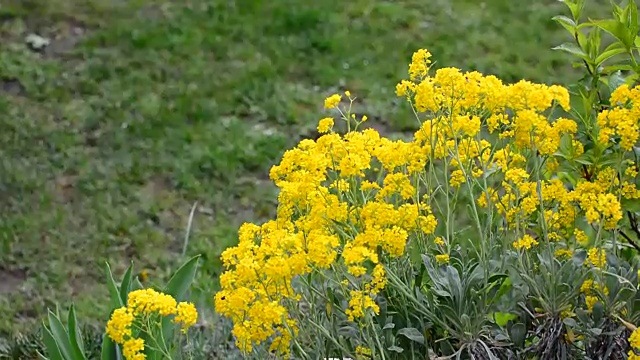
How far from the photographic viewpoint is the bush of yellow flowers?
5.76ft

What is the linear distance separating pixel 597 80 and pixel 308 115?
3.08 meters

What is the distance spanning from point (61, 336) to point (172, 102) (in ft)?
9.90

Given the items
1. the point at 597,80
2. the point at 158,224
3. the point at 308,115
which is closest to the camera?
the point at 597,80

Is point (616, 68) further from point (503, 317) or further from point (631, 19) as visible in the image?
point (503, 317)

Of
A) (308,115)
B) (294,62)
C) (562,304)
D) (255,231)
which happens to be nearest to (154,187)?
(308,115)

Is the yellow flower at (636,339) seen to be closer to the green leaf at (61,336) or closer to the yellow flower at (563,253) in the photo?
the yellow flower at (563,253)

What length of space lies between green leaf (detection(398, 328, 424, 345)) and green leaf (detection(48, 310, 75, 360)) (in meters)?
1.04

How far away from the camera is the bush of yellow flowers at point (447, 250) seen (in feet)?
5.76

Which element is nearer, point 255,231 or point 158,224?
point 255,231

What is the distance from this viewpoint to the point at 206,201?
4543 millimetres

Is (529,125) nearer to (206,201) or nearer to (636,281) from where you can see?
(636,281)

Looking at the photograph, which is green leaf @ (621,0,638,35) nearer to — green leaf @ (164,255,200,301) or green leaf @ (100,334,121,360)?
green leaf @ (164,255,200,301)

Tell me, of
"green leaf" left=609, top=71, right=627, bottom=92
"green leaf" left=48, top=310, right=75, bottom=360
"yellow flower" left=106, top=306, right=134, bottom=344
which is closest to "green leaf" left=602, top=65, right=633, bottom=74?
"green leaf" left=609, top=71, right=627, bottom=92

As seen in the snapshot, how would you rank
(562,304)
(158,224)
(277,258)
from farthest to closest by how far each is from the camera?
(158,224)
(562,304)
(277,258)
